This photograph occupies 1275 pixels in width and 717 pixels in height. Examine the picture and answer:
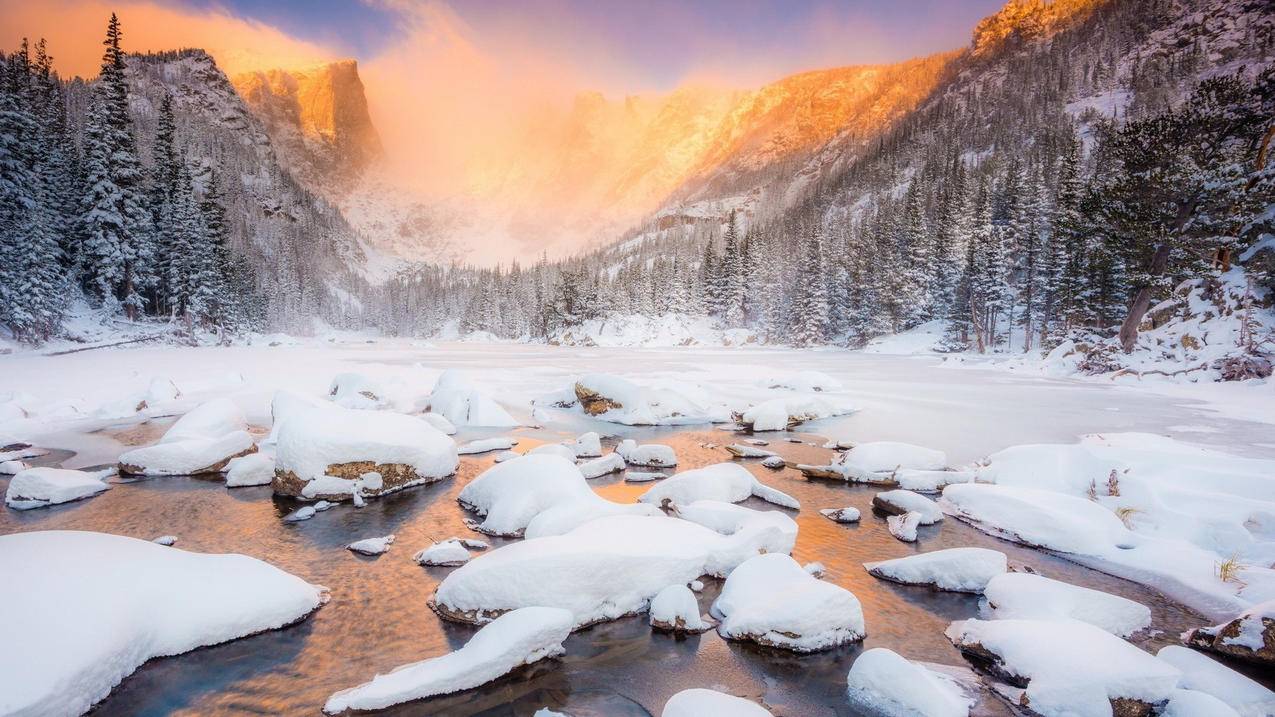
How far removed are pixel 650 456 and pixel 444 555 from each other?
6095 mm

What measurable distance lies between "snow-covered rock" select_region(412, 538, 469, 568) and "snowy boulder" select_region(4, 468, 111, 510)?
7.26 m

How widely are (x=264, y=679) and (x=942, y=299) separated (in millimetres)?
69410

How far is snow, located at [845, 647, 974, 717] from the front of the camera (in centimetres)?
423

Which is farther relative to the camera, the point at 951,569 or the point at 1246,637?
the point at 951,569

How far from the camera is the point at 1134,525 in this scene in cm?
A: 806

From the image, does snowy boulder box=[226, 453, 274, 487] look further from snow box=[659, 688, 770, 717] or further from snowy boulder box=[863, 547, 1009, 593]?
snowy boulder box=[863, 547, 1009, 593]

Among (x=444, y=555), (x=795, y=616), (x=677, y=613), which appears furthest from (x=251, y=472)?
(x=795, y=616)

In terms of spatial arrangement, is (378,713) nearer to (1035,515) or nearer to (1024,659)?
(1024,659)

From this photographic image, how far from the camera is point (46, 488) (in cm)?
897

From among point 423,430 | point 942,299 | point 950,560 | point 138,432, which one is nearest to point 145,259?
point 138,432

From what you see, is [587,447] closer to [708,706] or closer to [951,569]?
[951,569]

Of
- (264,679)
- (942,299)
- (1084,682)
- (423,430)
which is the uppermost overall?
(942,299)

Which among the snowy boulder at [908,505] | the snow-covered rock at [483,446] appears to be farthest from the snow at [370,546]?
the snowy boulder at [908,505]

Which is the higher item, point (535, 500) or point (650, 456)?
point (535, 500)
